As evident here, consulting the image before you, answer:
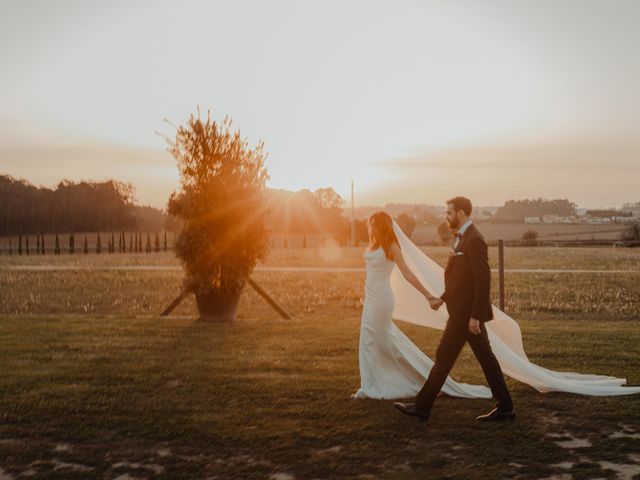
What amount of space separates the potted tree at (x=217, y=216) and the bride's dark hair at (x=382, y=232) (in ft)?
25.1

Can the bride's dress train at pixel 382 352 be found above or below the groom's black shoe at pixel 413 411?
above

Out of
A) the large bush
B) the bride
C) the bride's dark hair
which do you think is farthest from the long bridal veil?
the large bush

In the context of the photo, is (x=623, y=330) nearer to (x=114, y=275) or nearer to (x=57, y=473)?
(x=57, y=473)

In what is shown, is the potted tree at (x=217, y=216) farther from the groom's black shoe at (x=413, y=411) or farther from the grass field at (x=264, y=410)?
the groom's black shoe at (x=413, y=411)

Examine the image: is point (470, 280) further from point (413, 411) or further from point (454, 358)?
point (413, 411)

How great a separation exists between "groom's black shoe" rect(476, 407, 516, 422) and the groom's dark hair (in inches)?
82.3

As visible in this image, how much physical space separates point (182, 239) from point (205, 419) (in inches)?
336

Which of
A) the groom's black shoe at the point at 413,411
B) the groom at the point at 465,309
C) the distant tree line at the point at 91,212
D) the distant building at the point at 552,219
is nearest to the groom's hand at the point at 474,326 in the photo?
the groom at the point at 465,309

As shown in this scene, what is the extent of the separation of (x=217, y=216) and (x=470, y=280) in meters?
9.12

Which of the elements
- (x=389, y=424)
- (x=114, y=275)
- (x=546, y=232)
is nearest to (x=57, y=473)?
(x=389, y=424)

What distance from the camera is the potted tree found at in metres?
15.5

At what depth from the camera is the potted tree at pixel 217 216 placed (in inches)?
611

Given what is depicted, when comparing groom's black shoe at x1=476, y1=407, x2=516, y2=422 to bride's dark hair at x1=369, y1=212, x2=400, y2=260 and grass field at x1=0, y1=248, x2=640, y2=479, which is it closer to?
grass field at x1=0, y1=248, x2=640, y2=479

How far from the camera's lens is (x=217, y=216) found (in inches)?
611
